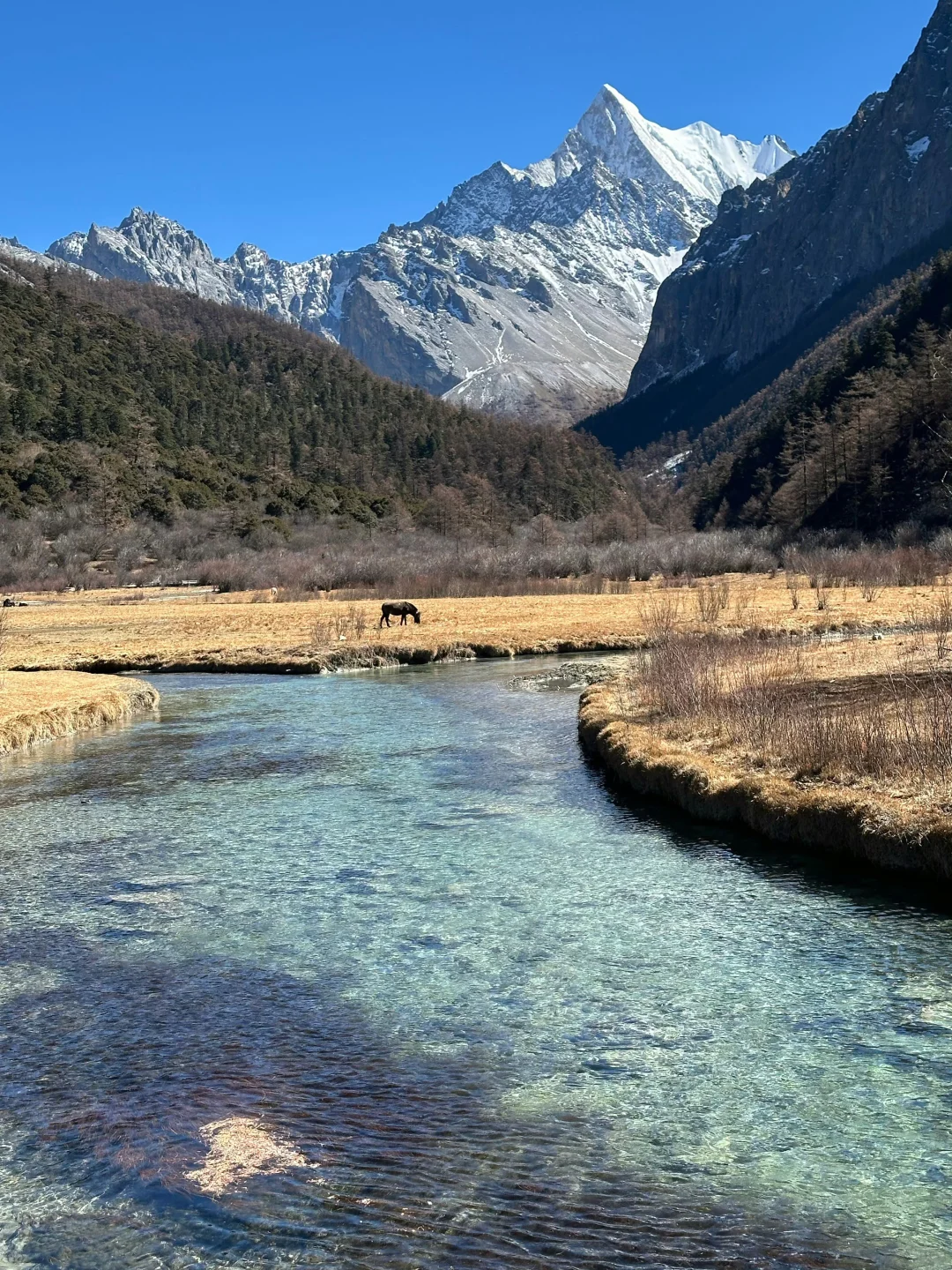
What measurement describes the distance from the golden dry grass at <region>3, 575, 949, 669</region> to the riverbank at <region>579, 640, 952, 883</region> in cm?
1033

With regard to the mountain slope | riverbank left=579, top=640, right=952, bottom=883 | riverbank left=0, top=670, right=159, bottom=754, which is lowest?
riverbank left=579, top=640, right=952, bottom=883

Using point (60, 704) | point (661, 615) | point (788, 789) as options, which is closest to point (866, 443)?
point (661, 615)

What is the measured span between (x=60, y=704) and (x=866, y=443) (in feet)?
329

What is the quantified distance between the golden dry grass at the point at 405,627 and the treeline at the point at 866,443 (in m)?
27.4

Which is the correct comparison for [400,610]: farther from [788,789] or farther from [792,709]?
[788,789]

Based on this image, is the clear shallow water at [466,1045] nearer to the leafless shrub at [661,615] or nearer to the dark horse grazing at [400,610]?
the leafless shrub at [661,615]

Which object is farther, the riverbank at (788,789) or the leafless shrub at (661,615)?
the leafless shrub at (661,615)

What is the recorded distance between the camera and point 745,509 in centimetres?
14538

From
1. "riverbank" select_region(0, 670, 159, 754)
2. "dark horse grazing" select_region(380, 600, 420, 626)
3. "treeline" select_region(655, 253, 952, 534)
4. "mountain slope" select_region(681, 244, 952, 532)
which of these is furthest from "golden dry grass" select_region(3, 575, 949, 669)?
"treeline" select_region(655, 253, 952, 534)

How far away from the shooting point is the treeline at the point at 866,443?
10344 cm

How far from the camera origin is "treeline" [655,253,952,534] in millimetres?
103438

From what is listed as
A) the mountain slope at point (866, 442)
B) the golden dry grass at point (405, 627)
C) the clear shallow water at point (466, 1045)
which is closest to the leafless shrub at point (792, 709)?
the clear shallow water at point (466, 1045)

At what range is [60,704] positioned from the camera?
32469 mm

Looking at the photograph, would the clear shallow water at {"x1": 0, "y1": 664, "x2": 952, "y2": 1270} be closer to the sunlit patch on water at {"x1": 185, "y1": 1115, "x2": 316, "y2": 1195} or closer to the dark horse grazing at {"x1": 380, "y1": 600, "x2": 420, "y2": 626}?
the sunlit patch on water at {"x1": 185, "y1": 1115, "x2": 316, "y2": 1195}
